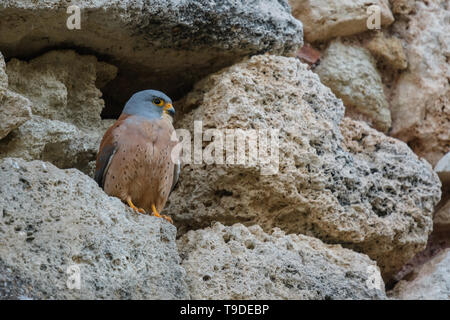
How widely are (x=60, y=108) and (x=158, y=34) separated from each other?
2.36 feet

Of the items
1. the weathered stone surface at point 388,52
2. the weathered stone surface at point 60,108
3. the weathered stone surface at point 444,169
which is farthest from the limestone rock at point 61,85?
the weathered stone surface at point 444,169

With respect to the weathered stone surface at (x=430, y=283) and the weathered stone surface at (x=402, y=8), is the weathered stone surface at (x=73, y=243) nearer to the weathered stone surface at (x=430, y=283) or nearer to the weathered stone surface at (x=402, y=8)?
the weathered stone surface at (x=430, y=283)

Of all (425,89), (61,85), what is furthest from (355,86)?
(61,85)

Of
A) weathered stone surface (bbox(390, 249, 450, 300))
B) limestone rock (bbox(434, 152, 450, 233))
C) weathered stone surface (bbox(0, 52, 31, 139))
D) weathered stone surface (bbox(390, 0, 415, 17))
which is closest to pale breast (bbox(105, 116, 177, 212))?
weathered stone surface (bbox(0, 52, 31, 139))

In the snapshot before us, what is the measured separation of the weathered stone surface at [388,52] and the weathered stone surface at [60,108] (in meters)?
1.97

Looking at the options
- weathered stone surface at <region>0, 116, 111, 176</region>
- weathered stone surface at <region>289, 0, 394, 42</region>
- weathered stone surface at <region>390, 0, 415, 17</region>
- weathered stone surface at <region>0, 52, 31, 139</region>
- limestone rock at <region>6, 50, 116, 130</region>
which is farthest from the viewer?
weathered stone surface at <region>390, 0, 415, 17</region>

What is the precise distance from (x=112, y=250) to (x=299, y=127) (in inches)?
56.2

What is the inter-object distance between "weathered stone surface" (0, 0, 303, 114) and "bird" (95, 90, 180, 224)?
52cm

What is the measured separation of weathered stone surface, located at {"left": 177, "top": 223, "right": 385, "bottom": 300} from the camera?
2982 millimetres

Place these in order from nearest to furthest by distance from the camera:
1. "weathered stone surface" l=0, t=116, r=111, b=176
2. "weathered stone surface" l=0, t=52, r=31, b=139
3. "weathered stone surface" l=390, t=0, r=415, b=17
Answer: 1. "weathered stone surface" l=0, t=52, r=31, b=139
2. "weathered stone surface" l=0, t=116, r=111, b=176
3. "weathered stone surface" l=390, t=0, r=415, b=17

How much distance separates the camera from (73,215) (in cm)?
280

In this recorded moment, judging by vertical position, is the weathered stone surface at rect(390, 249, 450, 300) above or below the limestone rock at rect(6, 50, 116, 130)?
below

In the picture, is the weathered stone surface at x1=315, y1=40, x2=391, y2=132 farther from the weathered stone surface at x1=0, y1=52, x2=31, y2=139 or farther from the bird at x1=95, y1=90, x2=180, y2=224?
the weathered stone surface at x1=0, y1=52, x2=31, y2=139
